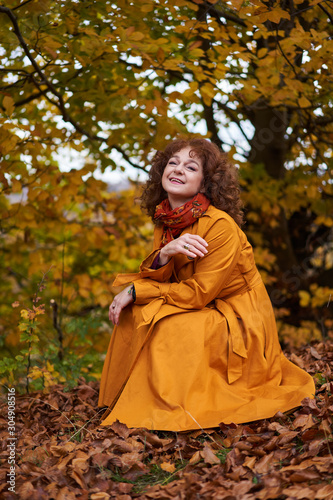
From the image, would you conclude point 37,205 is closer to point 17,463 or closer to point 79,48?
point 79,48

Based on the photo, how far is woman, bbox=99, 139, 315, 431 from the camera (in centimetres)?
251

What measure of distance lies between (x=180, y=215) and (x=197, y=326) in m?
0.63

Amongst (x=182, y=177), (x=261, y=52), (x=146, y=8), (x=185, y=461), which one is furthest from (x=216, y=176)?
(x=185, y=461)

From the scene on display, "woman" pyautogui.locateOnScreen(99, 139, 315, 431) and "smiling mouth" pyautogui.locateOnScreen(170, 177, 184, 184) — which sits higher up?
"smiling mouth" pyautogui.locateOnScreen(170, 177, 184, 184)

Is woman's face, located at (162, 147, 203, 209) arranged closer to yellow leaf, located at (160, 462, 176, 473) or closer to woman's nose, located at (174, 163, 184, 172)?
woman's nose, located at (174, 163, 184, 172)

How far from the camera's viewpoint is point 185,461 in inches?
86.4

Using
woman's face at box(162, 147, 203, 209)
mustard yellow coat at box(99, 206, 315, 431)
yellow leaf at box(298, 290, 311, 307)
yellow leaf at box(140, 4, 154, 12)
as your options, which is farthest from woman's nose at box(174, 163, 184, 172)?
yellow leaf at box(298, 290, 311, 307)

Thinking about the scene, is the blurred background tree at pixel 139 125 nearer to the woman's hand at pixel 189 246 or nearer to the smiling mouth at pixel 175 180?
the smiling mouth at pixel 175 180

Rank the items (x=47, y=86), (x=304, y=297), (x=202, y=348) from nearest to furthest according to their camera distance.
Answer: (x=202, y=348), (x=47, y=86), (x=304, y=297)

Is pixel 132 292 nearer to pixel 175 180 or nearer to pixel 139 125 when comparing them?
pixel 175 180

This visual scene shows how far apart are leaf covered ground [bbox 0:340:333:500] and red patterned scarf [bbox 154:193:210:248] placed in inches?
42.4

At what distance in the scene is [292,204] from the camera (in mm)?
5523

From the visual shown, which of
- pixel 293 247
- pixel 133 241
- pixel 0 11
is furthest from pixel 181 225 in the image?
pixel 293 247

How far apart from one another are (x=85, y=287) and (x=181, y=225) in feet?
6.95
